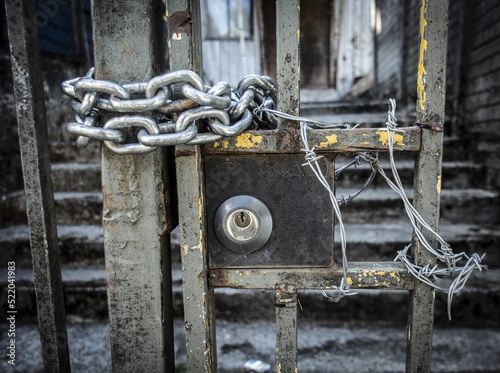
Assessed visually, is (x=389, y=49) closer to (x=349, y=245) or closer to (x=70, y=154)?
(x=349, y=245)

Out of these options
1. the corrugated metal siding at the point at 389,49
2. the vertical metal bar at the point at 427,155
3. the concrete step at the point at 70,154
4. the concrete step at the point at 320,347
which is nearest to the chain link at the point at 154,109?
the vertical metal bar at the point at 427,155

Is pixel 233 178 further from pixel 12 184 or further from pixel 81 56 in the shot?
pixel 81 56

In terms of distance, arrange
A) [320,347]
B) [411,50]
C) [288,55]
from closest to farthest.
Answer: [288,55], [320,347], [411,50]

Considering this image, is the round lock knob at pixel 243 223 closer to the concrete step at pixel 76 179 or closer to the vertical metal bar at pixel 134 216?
the vertical metal bar at pixel 134 216

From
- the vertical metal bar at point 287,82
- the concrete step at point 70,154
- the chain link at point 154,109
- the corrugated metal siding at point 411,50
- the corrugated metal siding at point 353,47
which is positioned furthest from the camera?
the corrugated metal siding at point 353,47

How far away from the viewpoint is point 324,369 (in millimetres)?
1603

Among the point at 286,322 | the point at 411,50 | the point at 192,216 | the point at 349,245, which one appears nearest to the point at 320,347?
the point at 349,245

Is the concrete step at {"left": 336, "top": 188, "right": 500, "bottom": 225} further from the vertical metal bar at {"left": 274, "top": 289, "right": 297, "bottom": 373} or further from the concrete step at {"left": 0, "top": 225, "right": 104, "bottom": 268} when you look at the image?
the concrete step at {"left": 0, "top": 225, "right": 104, "bottom": 268}

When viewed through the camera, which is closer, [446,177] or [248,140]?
[248,140]

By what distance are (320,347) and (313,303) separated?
0.26 metres

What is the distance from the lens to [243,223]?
86 cm

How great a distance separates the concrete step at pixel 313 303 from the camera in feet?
6.07

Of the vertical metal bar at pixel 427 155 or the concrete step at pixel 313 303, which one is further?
the concrete step at pixel 313 303

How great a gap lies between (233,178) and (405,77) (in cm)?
512
